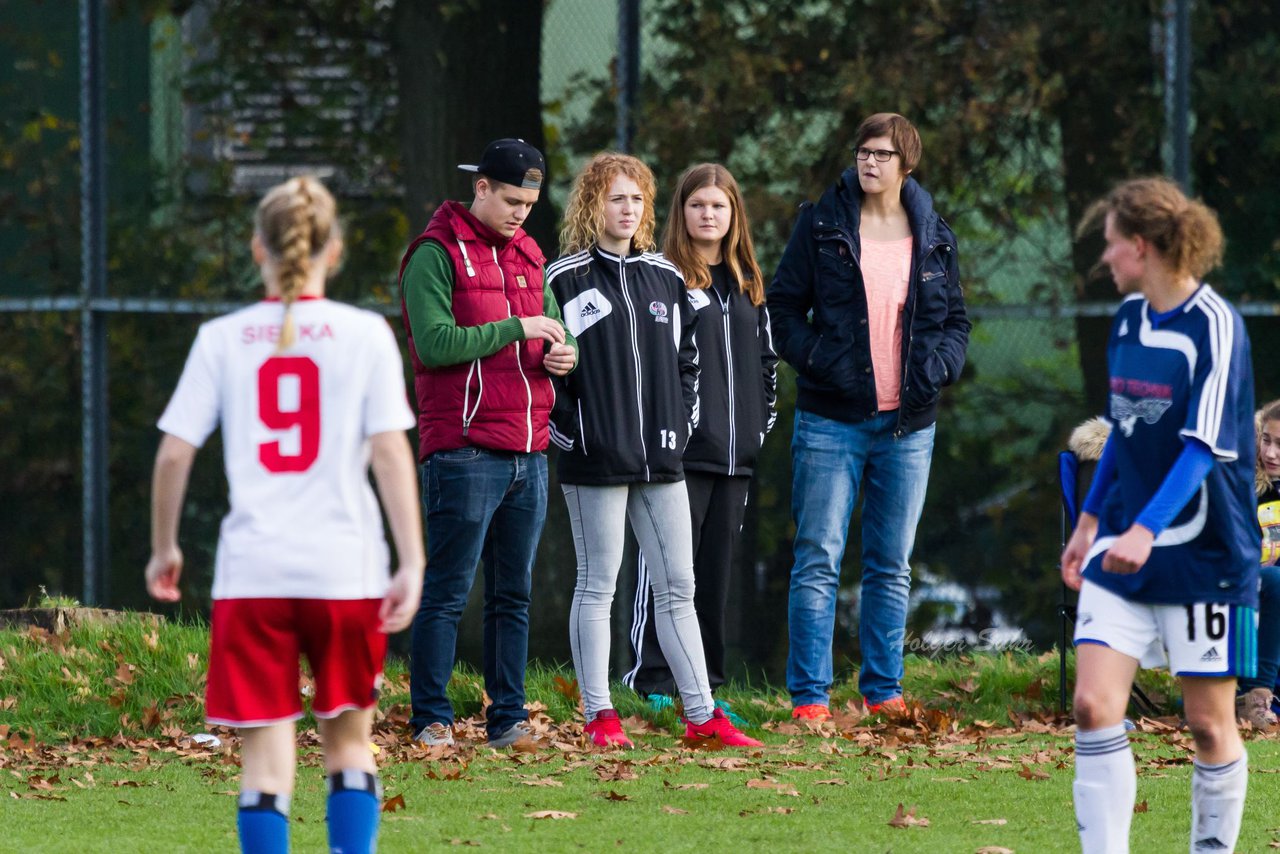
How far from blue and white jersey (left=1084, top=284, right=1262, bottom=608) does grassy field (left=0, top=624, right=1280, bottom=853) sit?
1071 millimetres

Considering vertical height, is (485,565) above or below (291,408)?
below

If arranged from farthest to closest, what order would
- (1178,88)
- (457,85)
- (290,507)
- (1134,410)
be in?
(457,85) → (1178,88) → (1134,410) → (290,507)

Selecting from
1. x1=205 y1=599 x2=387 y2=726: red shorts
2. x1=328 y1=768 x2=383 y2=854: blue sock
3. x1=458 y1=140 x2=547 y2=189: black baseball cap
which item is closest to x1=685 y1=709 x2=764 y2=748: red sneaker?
x1=458 y1=140 x2=547 y2=189: black baseball cap

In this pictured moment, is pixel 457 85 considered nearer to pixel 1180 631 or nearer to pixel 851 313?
pixel 851 313

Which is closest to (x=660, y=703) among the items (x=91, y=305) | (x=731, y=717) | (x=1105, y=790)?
(x=731, y=717)

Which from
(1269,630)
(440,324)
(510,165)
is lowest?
(1269,630)

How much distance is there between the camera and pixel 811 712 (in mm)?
6922

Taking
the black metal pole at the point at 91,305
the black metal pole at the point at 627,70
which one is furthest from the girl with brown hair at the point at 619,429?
the black metal pole at the point at 91,305

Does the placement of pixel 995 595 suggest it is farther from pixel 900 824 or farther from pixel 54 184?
pixel 54 184

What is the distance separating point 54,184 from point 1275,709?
274 inches

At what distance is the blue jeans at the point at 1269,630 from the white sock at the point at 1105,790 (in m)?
3.22

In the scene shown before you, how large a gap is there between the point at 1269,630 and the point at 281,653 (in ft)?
15.4

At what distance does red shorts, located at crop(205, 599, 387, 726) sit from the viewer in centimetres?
373

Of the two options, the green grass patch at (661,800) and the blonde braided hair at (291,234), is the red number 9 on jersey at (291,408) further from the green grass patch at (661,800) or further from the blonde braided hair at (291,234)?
the green grass patch at (661,800)
